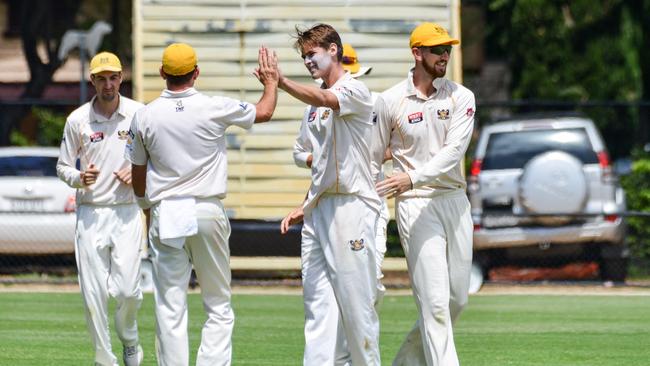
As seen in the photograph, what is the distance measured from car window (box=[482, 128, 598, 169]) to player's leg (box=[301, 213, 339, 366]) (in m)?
9.69

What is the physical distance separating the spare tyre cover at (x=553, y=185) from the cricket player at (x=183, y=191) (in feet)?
29.5

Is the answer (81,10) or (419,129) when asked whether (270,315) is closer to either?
(419,129)

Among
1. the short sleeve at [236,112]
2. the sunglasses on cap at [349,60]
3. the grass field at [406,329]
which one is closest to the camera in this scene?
the short sleeve at [236,112]

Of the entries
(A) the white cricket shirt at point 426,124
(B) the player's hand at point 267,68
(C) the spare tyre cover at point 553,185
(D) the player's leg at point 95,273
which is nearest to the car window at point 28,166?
(C) the spare tyre cover at point 553,185

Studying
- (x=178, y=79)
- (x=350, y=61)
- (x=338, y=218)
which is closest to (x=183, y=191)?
(x=178, y=79)

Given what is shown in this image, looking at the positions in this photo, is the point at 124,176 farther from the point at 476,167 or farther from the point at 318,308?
the point at 476,167

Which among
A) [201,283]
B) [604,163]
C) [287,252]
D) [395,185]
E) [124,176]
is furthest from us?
[287,252]

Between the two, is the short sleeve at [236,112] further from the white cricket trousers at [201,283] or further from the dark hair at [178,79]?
the white cricket trousers at [201,283]

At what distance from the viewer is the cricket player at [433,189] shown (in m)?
9.09

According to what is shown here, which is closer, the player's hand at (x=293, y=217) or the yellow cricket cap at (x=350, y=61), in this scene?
the player's hand at (x=293, y=217)

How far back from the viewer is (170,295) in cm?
887

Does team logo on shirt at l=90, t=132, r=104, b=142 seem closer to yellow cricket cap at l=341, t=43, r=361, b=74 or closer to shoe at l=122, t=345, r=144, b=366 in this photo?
shoe at l=122, t=345, r=144, b=366

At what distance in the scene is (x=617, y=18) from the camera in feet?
79.3

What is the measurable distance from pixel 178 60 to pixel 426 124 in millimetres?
1578
